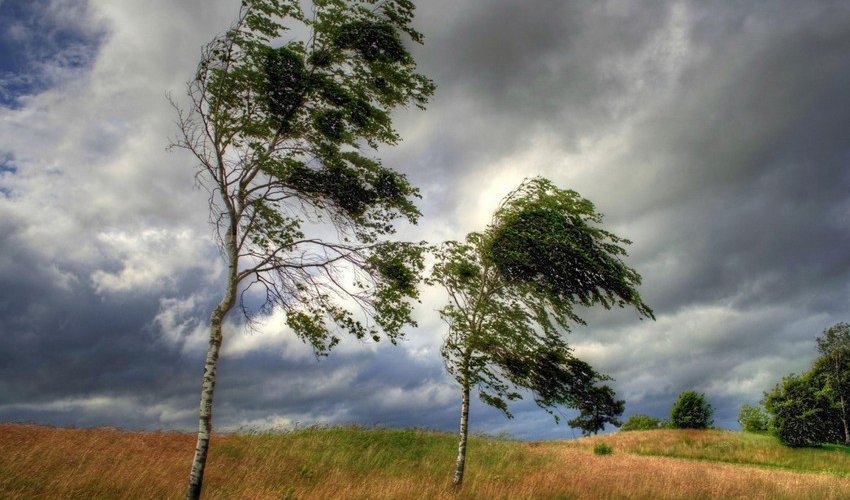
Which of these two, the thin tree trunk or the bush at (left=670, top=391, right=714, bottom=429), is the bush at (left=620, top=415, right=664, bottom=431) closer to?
the bush at (left=670, top=391, right=714, bottom=429)

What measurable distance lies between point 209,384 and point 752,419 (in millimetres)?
47364

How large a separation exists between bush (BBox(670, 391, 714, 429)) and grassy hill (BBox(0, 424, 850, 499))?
20451mm

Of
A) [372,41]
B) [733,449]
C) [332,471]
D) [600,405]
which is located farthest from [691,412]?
[372,41]

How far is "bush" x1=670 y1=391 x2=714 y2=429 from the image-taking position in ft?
122

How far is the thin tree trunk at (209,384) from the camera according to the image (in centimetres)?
849

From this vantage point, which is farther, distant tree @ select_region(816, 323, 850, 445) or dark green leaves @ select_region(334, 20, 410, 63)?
distant tree @ select_region(816, 323, 850, 445)

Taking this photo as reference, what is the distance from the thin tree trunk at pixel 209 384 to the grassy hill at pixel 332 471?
50.5 inches

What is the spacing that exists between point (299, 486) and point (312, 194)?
7509mm

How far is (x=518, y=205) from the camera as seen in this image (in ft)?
46.9

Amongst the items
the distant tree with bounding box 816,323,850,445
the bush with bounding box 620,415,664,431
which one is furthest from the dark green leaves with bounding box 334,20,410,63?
the bush with bounding box 620,415,664,431

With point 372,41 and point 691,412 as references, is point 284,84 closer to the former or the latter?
point 372,41

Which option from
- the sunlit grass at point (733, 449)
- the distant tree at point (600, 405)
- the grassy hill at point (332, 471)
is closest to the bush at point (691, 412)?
the sunlit grass at point (733, 449)

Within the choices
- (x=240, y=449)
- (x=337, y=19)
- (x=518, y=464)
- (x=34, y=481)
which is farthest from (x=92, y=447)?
(x=518, y=464)

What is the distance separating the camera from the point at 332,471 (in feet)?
44.8
